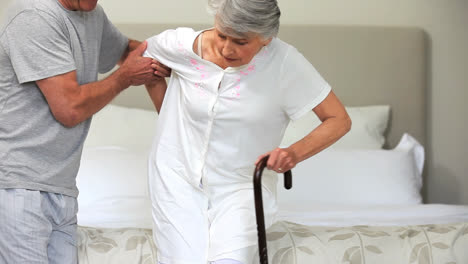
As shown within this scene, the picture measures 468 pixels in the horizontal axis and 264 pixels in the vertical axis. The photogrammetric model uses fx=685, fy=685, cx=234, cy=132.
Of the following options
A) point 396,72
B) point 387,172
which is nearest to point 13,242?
point 387,172

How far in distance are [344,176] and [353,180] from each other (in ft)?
0.15

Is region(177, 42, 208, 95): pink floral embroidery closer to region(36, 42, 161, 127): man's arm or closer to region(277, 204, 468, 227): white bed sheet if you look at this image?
region(36, 42, 161, 127): man's arm

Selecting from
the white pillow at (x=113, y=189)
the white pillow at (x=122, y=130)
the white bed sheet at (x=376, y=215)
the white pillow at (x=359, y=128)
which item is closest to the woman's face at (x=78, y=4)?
the white pillow at (x=113, y=189)

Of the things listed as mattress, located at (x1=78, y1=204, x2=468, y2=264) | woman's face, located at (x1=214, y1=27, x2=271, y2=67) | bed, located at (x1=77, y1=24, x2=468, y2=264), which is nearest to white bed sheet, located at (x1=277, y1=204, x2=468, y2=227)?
bed, located at (x1=77, y1=24, x2=468, y2=264)

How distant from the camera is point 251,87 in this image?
7.13 feet

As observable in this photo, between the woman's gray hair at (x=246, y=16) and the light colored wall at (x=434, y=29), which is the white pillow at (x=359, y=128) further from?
the woman's gray hair at (x=246, y=16)

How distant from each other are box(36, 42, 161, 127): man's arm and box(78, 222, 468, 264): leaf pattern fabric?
48cm

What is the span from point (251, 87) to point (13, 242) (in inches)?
34.8

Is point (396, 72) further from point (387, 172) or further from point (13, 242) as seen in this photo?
point (13, 242)

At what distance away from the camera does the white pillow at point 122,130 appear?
347 cm

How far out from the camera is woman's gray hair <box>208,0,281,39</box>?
201 cm

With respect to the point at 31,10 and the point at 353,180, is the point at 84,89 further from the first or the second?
the point at 353,180

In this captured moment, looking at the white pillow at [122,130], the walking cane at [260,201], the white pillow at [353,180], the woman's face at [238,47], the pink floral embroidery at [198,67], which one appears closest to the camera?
the walking cane at [260,201]

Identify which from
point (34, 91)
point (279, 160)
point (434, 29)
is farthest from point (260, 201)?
point (434, 29)
